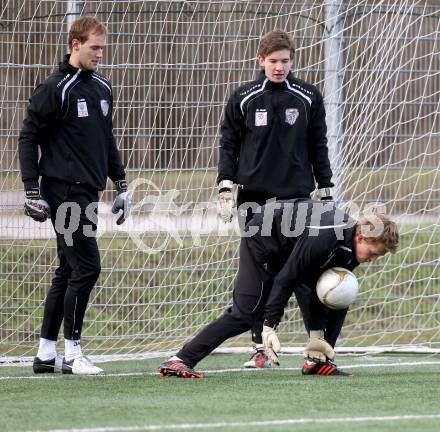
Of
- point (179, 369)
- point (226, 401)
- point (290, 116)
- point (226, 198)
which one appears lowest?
point (179, 369)

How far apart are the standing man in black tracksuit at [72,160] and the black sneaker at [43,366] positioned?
0.65 ft

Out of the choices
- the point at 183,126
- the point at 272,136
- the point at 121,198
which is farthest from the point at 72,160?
the point at 183,126

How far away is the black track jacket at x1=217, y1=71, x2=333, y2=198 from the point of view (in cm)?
698

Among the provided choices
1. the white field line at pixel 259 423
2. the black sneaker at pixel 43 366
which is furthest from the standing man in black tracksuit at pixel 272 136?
the white field line at pixel 259 423

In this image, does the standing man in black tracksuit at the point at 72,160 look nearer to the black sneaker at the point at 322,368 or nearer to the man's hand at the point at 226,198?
the man's hand at the point at 226,198

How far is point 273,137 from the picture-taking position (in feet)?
22.9

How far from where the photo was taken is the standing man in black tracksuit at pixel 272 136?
697 centimetres

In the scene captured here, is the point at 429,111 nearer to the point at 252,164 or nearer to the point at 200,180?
the point at 200,180

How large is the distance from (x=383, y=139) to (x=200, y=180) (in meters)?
1.60

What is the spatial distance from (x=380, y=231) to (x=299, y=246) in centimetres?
46

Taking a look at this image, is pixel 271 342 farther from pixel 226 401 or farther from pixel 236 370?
pixel 236 370

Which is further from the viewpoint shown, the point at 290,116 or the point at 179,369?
the point at 290,116

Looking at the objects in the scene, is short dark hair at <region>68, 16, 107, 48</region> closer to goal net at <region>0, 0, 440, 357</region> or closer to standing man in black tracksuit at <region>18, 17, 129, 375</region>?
standing man in black tracksuit at <region>18, 17, 129, 375</region>

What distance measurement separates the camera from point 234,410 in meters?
5.21
